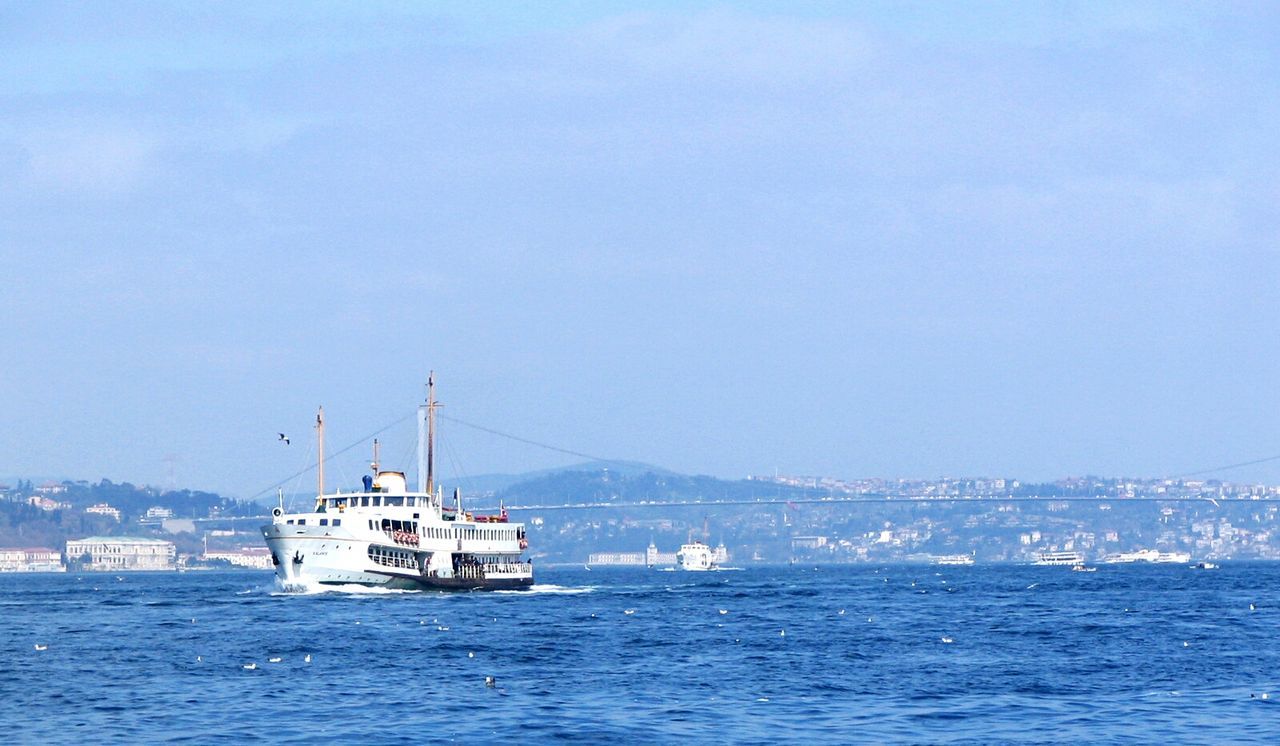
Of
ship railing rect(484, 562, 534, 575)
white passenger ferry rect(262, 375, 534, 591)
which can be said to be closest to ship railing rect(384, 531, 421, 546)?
white passenger ferry rect(262, 375, 534, 591)

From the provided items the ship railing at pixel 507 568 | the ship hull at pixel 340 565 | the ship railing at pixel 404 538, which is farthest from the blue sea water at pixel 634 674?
the ship railing at pixel 507 568

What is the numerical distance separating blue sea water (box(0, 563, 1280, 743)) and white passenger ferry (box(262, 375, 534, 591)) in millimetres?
4122

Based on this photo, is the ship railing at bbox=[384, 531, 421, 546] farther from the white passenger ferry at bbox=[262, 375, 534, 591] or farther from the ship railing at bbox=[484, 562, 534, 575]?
the ship railing at bbox=[484, 562, 534, 575]

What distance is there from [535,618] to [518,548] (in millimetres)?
30509

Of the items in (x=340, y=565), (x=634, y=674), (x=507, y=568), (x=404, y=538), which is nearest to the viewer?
(x=634, y=674)

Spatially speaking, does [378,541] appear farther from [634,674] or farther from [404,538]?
Result: [634,674]

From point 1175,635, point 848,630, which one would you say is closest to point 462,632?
point 848,630

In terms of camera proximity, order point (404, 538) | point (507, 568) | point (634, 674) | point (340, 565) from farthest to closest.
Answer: point (507, 568) < point (404, 538) < point (340, 565) < point (634, 674)

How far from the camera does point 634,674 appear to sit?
148 ft

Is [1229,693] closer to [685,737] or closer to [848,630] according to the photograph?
[685,737]

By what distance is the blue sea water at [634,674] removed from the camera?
3469 cm

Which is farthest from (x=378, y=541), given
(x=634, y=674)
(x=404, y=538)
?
(x=634, y=674)

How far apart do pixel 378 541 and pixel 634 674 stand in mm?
40142

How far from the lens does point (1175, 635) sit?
58.8 metres
